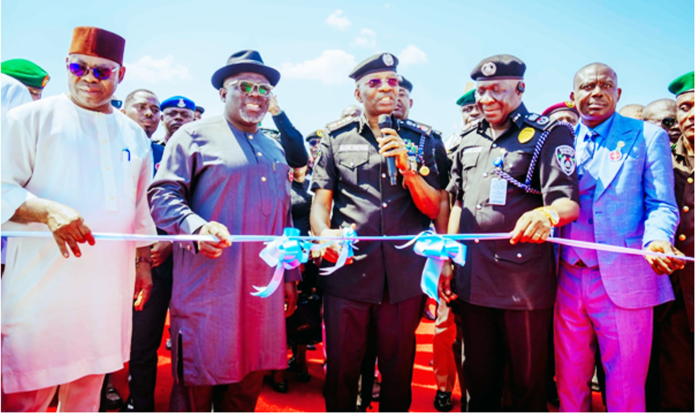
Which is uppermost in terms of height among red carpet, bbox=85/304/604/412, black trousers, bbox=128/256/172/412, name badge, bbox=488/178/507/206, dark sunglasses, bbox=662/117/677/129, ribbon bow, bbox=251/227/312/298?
dark sunglasses, bbox=662/117/677/129

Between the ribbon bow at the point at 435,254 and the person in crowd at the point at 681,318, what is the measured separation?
6.22ft

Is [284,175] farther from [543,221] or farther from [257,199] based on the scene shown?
[543,221]

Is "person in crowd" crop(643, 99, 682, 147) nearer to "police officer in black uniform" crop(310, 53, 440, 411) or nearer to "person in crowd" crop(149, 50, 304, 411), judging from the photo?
"police officer in black uniform" crop(310, 53, 440, 411)

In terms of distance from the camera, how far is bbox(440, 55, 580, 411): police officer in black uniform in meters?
3.09

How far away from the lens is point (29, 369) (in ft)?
7.97

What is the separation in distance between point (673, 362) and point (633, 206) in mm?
1333

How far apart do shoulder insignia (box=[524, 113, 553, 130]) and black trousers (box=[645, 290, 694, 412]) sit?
1.65 metres

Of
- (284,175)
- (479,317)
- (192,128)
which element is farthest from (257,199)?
(479,317)

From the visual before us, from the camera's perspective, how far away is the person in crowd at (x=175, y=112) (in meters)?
5.02

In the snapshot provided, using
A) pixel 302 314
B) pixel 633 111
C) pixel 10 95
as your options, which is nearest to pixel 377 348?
pixel 302 314

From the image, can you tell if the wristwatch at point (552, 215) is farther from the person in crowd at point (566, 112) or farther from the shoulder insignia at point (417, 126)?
the person in crowd at point (566, 112)

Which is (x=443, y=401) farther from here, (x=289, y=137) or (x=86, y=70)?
(x=86, y=70)

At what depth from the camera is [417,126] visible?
11.6 ft

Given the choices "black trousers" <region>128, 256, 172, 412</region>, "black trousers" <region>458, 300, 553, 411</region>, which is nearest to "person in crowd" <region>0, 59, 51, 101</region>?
"black trousers" <region>128, 256, 172, 412</region>
